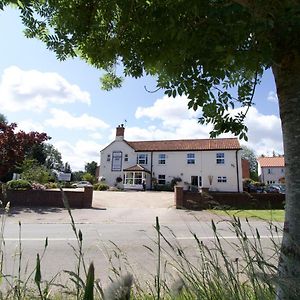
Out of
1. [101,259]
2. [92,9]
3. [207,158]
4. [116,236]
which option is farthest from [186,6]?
[207,158]

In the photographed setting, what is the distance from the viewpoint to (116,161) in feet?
167

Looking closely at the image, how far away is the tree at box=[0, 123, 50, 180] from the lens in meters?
23.5

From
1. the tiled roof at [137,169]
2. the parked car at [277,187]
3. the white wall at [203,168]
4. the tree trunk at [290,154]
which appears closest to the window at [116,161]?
the tiled roof at [137,169]

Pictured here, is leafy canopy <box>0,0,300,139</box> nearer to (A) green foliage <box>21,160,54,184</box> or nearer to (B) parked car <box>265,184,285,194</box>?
(B) parked car <box>265,184,285,194</box>

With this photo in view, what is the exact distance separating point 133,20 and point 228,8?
145 cm

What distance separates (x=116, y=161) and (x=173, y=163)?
912 centimetres

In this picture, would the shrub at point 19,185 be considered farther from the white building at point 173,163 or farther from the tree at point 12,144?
the white building at point 173,163

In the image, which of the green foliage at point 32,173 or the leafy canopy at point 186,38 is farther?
the green foliage at point 32,173

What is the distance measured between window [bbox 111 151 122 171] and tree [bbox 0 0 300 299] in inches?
1839

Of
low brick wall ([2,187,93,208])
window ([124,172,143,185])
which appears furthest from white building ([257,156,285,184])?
low brick wall ([2,187,93,208])

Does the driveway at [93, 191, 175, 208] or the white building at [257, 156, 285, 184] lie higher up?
the white building at [257, 156, 285, 184]

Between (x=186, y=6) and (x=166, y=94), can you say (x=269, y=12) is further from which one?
(x=166, y=94)

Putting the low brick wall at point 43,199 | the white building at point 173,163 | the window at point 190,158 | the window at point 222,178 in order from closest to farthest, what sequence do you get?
the low brick wall at point 43,199 < the window at point 222,178 < the white building at point 173,163 < the window at point 190,158

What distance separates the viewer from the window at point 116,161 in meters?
50.7
